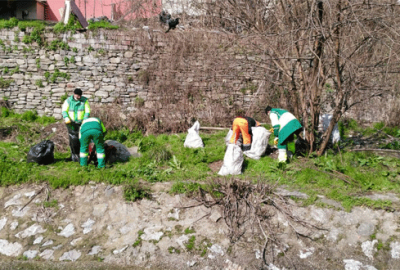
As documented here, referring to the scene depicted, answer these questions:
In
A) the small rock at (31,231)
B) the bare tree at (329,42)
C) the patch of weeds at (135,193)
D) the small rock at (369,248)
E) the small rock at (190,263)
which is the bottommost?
the small rock at (190,263)

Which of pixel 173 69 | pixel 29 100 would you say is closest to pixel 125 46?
pixel 173 69

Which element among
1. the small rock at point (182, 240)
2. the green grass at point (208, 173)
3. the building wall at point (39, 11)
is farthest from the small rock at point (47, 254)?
the building wall at point (39, 11)

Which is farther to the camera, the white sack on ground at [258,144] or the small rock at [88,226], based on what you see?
the white sack on ground at [258,144]

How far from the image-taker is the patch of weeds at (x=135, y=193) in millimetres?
6926

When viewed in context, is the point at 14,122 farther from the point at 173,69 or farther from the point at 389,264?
the point at 389,264

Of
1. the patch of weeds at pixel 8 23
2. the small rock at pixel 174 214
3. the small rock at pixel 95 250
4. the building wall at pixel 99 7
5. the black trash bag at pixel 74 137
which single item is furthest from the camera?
the building wall at pixel 99 7

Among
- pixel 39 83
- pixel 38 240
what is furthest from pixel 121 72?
pixel 38 240

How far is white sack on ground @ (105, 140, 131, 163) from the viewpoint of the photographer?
834 cm

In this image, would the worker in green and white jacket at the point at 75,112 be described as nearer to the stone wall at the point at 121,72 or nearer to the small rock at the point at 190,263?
the stone wall at the point at 121,72

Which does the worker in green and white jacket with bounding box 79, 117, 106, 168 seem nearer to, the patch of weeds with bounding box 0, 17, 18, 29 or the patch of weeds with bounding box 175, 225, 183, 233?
the patch of weeds with bounding box 175, 225, 183, 233

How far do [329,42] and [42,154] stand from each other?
6.52 meters

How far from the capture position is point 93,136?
739 cm

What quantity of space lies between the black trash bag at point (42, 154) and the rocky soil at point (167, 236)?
104 cm

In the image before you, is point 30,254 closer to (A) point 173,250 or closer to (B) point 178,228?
(A) point 173,250
